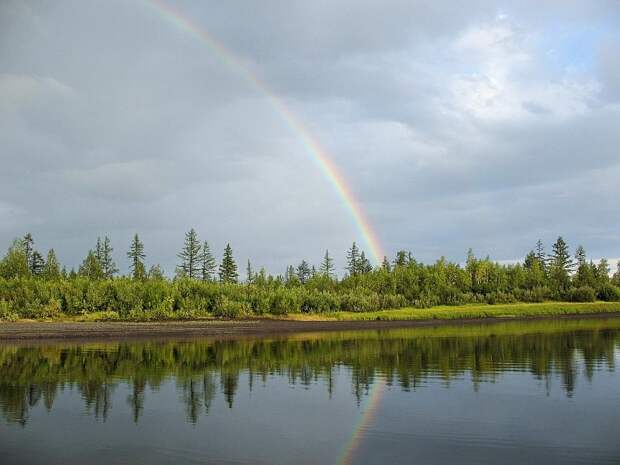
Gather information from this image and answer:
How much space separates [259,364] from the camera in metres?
40.7

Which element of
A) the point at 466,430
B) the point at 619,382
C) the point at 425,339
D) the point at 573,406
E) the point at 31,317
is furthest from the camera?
the point at 31,317

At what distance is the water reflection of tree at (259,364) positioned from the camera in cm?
2941

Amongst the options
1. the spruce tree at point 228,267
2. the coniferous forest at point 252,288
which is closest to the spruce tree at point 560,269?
the coniferous forest at point 252,288

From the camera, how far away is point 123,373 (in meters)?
36.0

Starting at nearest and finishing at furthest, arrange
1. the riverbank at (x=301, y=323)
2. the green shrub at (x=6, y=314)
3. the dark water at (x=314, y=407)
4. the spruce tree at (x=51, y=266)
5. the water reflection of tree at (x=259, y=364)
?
the dark water at (x=314, y=407), the water reflection of tree at (x=259, y=364), the riverbank at (x=301, y=323), the green shrub at (x=6, y=314), the spruce tree at (x=51, y=266)

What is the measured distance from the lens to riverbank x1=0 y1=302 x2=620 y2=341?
64.7m

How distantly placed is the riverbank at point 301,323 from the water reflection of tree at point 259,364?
10.1 metres

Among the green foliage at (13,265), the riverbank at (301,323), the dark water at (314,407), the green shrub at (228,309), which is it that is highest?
the green foliage at (13,265)

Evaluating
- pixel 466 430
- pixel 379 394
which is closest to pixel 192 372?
pixel 379 394

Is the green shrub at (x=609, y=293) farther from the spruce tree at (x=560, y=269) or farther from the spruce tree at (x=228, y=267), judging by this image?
the spruce tree at (x=228, y=267)

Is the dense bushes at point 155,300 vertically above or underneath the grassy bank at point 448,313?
above

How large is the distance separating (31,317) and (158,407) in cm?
5678

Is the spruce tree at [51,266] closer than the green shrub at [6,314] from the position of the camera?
No

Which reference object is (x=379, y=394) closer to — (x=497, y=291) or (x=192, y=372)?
(x=192, y=372)
